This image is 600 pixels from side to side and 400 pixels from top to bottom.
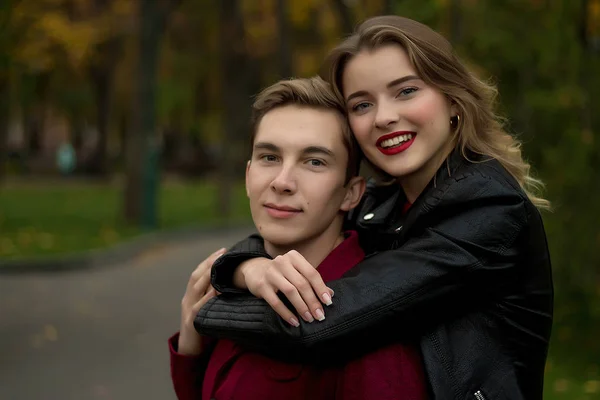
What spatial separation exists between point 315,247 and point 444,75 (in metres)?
0.62

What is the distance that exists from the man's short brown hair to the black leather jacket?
10.3 inches

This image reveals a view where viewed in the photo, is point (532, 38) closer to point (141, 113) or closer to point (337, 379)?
point (337, 379)

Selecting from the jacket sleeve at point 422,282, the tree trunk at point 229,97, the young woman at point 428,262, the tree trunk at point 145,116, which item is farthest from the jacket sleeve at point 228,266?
the tree trunk at point 229,97

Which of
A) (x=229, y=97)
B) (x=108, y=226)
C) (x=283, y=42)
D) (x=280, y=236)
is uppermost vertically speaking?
(x=283, y=42)

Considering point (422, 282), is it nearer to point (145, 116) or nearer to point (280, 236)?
point (280, 236)

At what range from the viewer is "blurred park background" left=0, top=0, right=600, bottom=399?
27.1ft

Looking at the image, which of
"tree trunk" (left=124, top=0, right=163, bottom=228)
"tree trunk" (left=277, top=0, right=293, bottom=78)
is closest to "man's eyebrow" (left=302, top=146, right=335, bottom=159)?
"tree trunk" (left=124, top=0, right=163, bottom=228)

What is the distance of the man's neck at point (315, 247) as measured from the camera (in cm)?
266

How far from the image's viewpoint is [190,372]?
9.25ft

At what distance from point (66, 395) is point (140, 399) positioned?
59 centimetres

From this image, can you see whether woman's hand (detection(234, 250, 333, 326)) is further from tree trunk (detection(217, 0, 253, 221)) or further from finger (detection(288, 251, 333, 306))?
tree trunk (detection(217, 0, 253, 221))

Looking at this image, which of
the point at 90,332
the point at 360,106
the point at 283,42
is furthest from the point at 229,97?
the point at 360,106

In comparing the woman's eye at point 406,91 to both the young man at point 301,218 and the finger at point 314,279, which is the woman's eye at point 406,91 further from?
the finger at point 314,279

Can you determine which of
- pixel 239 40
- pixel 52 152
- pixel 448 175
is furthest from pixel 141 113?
pixel 52 152
